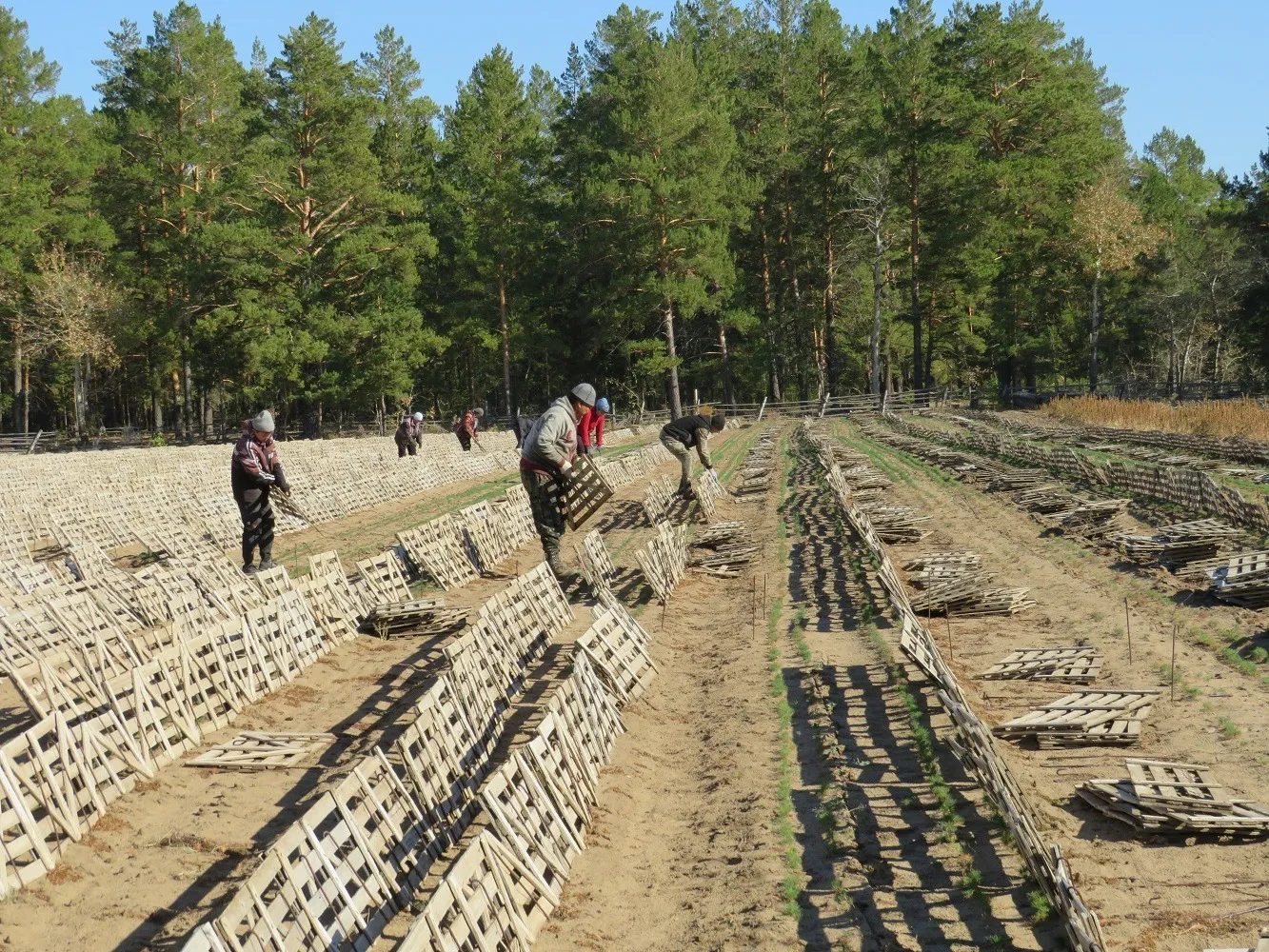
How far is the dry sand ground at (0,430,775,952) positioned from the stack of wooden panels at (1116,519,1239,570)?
5.67 meters

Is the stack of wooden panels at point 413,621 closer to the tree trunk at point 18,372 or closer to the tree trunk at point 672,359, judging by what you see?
the tree trunk at point 672,359

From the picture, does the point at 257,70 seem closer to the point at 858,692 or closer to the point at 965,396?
the point at 965,396

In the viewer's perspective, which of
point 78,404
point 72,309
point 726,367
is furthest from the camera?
point 726,367

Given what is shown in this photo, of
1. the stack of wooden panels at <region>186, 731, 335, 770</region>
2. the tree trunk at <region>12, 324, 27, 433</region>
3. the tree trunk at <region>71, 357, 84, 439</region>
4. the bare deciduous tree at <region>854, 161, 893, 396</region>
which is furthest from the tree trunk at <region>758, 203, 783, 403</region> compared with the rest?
the stack of wooden panels at <region>186, 731, 335, 770</region>

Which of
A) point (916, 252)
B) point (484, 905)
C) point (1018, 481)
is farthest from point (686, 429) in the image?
point (916, 252)

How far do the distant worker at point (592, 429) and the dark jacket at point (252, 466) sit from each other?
3.35 m

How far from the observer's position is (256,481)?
1286 centimetres

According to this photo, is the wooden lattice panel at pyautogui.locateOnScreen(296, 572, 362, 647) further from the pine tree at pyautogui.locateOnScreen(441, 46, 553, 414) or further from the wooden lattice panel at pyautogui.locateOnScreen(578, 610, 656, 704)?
the pine tree at pyautogui.locateOnScreen(441, 46, 553, 414)

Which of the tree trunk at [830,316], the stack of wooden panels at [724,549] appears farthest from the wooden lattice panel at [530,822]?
the tree trunk at [830,316]

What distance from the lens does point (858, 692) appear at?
8.68 meters

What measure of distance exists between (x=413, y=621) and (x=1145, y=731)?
6324mm

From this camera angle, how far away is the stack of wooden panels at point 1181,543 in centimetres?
1257

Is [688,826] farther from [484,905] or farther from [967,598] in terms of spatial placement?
[967,598]

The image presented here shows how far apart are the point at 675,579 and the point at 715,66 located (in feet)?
178
